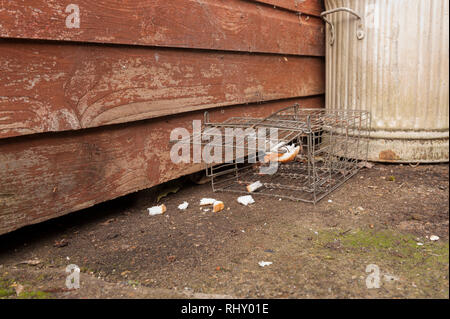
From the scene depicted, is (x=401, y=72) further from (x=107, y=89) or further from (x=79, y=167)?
(x=79, y=167)

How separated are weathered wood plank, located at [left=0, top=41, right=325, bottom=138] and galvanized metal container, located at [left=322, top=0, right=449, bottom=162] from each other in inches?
31.8

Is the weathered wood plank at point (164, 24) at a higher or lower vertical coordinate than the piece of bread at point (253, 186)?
higher

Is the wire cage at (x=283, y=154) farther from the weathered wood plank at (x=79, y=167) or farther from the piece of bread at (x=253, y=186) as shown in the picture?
the weathered wood plank at (x=79, y=167)

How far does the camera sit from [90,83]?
175 cm

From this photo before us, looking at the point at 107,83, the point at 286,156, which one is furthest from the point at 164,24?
the point at 286,156

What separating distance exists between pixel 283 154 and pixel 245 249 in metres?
1.18

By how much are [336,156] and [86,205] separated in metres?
1.81

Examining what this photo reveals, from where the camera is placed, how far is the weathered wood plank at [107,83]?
1.51 metres

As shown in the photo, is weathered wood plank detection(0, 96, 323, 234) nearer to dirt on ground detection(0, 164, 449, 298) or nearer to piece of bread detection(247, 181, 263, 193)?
dirt on ground detection(0, 164, 449, 298)

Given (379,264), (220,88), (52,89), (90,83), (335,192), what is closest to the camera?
(379,264)

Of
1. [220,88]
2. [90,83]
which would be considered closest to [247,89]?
[220,88]

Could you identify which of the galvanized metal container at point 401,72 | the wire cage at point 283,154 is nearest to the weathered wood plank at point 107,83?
the wire cage at point 283,154

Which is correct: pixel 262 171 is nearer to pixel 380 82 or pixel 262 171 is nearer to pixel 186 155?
pixel 186 155
